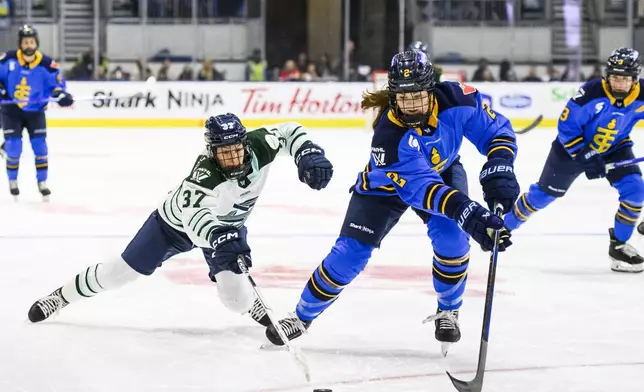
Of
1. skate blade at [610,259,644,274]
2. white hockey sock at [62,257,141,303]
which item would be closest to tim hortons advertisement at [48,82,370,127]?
skate blade at [610,259,644,274]

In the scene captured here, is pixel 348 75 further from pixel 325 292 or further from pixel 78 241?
pixel 325 292

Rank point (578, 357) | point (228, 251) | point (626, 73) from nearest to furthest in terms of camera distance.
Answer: point (228, 251), point (578, 357), point (626, 73)

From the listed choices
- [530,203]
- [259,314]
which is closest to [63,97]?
[530,203]

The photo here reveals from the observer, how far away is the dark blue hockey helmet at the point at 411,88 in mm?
3354

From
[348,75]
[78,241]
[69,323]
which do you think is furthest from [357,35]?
[69,323]

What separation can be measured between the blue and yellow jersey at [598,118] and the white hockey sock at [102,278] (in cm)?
232

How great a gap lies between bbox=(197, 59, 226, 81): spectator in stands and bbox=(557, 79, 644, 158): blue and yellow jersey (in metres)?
8.73

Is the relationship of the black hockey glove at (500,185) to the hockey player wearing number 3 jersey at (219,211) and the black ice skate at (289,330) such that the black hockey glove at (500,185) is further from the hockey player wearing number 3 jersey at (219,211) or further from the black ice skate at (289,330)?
the black ice skate at (289,330)

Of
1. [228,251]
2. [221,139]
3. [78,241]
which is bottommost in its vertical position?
[78,241]

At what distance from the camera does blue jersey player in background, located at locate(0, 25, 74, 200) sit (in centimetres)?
779

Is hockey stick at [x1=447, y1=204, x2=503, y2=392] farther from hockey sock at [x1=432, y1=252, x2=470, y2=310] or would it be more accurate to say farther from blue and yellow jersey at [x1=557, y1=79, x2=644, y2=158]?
blue and yellow jersey at [x1=557, y1=79, x2=644, y2=158]

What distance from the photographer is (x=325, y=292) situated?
143 inches

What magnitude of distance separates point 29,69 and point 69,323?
14.3 ft

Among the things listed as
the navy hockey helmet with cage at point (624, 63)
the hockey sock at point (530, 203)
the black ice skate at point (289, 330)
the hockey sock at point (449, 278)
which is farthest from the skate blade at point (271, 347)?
the navy hockey helmet with cage at point (624, 63)
